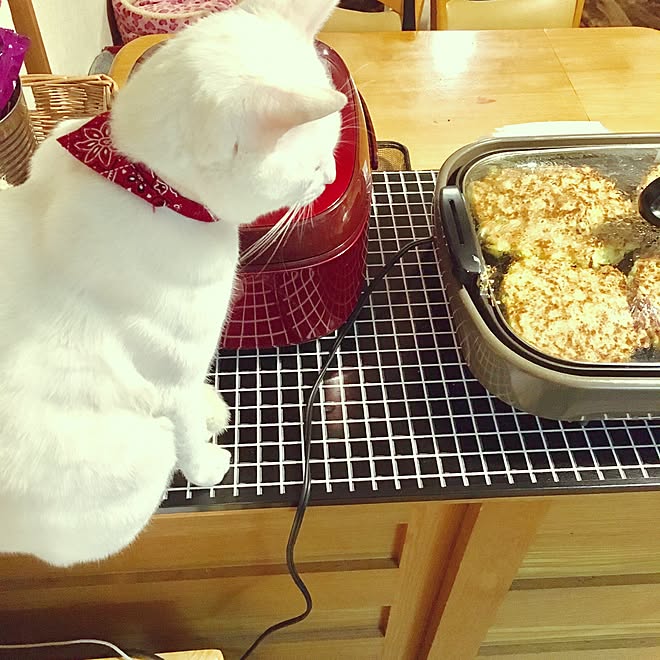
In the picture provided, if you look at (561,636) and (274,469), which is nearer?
(274,469)

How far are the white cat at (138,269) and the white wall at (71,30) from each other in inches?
50.3

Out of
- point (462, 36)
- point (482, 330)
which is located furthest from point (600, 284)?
point (462, 36)

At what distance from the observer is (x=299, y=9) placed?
57cm

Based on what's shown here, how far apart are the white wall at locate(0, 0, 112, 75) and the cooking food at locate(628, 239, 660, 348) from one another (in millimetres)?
1466

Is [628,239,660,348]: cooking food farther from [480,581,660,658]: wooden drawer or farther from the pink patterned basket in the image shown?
the pink patterned basket

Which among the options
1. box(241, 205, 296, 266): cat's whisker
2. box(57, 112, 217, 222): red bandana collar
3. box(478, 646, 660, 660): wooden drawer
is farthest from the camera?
box(478, 646, 660, 660): wooden drawer

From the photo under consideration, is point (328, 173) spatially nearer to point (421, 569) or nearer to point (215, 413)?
point (215, 413)

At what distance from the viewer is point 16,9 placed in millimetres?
1623

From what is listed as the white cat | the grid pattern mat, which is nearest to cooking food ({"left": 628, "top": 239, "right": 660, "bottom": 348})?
the grid pattern mat

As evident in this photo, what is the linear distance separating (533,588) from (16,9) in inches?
64.4

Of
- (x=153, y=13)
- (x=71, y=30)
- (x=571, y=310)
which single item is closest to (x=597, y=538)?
(x=571, y=310)

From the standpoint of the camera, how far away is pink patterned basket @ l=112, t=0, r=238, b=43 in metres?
2.15

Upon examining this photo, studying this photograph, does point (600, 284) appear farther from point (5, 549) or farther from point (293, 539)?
point (5, 549)

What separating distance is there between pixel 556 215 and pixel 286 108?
47 centimetres
